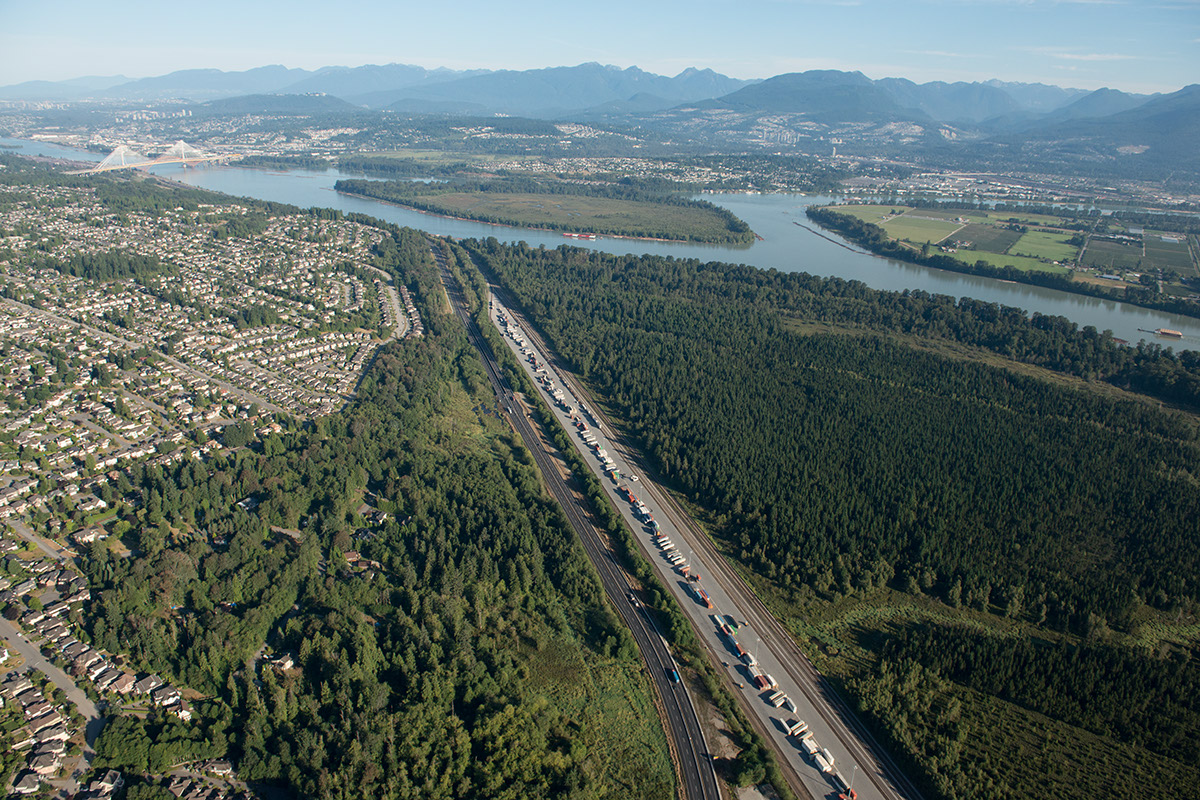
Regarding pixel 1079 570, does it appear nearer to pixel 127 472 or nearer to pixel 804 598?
pixel 804 598

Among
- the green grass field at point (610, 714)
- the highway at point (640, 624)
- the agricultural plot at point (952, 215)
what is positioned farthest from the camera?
the agricultural plot at point (952, 215)

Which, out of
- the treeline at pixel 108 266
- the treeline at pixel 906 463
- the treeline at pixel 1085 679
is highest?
the treeline at pixel 108 266

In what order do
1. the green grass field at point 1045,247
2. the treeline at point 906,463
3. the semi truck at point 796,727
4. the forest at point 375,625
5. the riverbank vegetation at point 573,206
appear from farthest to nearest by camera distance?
1. the riverbank vegetation at point 573,206
2. the green grass field at point 1045,247
3. the treeline at point 906,463
4. the semi truck at point 796,727
5. the forest at point 375,625

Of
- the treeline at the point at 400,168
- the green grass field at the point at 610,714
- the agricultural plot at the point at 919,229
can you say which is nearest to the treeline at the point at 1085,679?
the green grass field at the point at 610,714

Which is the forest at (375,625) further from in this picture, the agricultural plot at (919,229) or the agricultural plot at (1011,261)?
the agricultural plot at (919,229)

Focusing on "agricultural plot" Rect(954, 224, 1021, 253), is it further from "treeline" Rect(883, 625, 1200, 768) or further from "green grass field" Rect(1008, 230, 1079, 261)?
"treeline" Rect(883, 625, 1200, 768)

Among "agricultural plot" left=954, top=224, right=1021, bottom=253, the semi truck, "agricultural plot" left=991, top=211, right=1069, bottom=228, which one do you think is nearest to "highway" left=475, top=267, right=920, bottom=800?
the semi truck

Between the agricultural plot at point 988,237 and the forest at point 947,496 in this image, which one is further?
the agricultural plot at point 988,237
